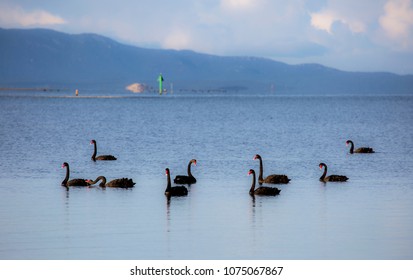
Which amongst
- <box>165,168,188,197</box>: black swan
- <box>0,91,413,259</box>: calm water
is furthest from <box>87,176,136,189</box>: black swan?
<box>165,168,188,197</box>: black swan

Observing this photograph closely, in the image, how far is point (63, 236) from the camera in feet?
70.7

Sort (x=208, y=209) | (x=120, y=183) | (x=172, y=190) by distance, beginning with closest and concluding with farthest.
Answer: (x=208, y=209) → (x=172, y=190) → (x=120, y=183)

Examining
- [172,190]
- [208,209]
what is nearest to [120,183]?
[172,190]

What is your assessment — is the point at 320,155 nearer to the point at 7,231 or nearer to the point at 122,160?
the point at 122,160

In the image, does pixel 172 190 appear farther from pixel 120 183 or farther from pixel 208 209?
pixel 208 209

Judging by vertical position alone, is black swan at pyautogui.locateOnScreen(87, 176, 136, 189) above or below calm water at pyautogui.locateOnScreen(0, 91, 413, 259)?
above

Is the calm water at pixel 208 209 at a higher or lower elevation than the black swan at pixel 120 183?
lower

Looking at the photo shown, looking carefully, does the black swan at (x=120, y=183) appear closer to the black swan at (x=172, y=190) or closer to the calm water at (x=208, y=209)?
the calm water at (x=208, y=209)

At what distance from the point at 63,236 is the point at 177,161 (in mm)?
20662

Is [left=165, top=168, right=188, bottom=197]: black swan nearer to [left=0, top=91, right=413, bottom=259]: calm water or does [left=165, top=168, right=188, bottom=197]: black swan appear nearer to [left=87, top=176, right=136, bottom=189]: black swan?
[left=0, top=91, right=413, bottom=259]: calm water

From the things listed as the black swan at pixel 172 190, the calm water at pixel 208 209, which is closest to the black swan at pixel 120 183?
the calm water at pixel 208 209

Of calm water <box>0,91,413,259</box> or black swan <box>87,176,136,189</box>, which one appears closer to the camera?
calm water <box>0,91,413,259</box>

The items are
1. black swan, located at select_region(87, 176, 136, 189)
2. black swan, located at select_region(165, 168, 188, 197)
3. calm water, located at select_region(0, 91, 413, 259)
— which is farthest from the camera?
black swan, located at select_region(87, 176, 136, 189)
